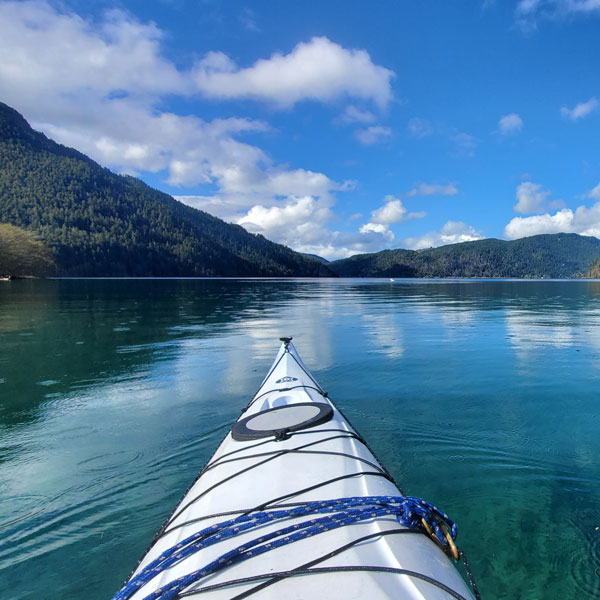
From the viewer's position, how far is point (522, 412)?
9.84m

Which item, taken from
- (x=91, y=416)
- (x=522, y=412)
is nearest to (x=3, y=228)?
→ (x=91, y=416)

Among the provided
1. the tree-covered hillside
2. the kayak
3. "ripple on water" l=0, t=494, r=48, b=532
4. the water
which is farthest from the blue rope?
the tree-covered hillside

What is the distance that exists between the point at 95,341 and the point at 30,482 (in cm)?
1386

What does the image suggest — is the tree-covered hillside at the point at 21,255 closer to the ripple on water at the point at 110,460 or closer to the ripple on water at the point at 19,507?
the ripple on water at the point at 110,460

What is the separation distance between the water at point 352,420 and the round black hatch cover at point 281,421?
5.29 ft

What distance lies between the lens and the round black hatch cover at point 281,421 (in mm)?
5852

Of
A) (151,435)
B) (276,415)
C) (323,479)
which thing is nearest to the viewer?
(323,479)

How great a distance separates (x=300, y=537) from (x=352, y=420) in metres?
6.08

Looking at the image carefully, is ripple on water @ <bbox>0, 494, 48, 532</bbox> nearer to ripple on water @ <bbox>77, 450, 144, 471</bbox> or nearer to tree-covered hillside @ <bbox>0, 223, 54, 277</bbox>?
ripple on water @ <bbox>77, 450, 144, 471</bbox>

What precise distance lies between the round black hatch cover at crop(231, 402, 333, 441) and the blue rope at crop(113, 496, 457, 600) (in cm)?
191

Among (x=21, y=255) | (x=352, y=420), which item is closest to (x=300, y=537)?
(x=352, y=420)

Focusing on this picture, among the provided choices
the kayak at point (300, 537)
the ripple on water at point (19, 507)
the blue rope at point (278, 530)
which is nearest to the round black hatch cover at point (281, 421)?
the kayak at point (300, 537)

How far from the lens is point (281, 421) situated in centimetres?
626

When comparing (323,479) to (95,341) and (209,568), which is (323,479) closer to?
(209,568)
